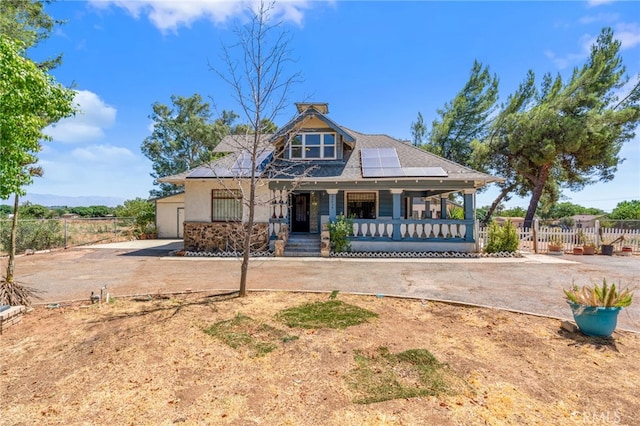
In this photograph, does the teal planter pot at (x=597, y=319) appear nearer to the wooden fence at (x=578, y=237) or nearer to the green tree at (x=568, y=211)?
the wooden fence at (x=578, y=237)

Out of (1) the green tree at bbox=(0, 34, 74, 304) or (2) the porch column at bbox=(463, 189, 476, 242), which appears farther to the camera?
(2) the porch column at bbox=(463, 189, 476, 242)

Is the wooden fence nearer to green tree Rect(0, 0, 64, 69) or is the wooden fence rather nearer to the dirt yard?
the dirt yard

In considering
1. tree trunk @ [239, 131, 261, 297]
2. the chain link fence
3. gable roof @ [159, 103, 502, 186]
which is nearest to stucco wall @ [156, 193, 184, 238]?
the chain link fence

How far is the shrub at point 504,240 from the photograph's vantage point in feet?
43.5

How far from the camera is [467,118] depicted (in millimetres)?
26203

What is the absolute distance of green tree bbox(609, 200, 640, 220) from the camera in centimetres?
3778

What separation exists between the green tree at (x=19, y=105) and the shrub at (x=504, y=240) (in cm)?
1499

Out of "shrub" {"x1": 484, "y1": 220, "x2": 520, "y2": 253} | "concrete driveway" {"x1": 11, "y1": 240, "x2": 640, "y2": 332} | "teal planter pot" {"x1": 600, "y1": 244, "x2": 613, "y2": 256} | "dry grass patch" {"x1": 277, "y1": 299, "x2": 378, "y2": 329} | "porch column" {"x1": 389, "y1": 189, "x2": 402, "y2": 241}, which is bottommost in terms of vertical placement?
"dry grass patch" {"x1": 277, "y1": 299, "x2": 378, "y2": 329}

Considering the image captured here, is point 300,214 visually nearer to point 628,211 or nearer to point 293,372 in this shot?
point 293,372

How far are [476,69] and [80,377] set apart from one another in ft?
102

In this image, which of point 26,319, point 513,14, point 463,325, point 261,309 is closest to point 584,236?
point 513,14

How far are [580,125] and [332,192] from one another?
55.5ft

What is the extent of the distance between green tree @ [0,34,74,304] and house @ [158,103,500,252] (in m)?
6.94

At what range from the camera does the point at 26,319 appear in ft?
17.7
